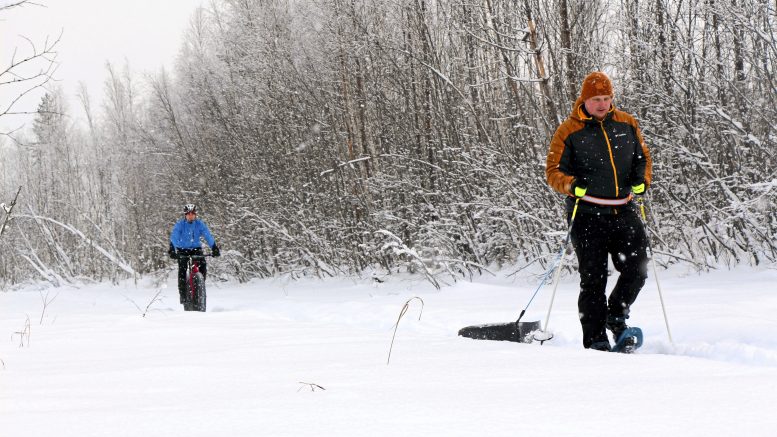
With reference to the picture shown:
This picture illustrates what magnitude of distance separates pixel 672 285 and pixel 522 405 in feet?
19.7

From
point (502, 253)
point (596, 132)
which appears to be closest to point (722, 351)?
point (596, 132)

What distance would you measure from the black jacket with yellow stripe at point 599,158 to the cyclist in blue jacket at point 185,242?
22.3ft

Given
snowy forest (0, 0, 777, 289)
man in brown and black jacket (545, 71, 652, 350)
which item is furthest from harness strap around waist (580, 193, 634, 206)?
snowy forest (0, 0, 777, 289)

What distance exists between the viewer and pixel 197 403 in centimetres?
223

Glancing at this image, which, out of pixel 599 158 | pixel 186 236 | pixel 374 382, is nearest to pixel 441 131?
pixel 186 236

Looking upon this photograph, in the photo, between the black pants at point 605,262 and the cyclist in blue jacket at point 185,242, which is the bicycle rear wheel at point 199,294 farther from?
the black pants at point 605,262

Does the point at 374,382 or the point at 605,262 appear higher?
the point at 605,262

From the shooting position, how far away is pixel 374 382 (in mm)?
2592

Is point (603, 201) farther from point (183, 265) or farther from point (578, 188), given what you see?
point (183, 265)

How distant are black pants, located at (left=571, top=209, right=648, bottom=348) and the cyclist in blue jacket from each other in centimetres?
681

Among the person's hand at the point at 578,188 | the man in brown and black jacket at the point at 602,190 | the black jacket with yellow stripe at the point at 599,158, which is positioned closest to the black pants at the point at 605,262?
the man in brown and black jacket at the point at 602,190

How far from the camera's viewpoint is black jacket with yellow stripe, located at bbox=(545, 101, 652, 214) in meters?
4.70

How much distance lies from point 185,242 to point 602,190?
24.5 ft

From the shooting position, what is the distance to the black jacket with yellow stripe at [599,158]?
15.4 feet
